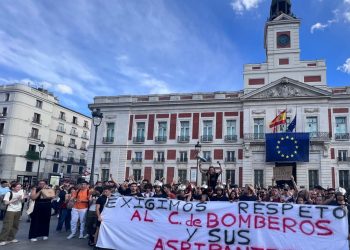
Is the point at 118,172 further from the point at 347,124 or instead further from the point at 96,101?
the point at 347,124

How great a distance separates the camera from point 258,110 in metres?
33.3

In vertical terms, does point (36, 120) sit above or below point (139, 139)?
above

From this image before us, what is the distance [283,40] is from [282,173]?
15.8 meters

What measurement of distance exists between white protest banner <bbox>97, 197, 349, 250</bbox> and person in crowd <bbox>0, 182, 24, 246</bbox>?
275 centimetres

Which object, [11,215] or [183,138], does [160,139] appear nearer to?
[183,138]

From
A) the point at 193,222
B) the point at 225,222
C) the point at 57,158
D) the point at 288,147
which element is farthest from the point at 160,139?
the point at 225,222

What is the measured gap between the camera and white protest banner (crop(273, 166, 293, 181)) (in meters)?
29.6

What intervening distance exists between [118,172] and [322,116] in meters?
22.8

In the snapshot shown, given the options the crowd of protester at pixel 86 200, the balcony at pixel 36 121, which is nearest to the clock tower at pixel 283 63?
the crowd of protester at pixel 86 200

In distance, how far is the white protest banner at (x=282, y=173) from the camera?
1167 inches

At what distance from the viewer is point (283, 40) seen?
36.1 m

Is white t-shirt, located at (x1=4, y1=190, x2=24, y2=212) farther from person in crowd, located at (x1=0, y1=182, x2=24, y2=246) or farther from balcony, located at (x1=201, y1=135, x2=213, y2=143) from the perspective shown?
balcony, located at (x1=201, y1=135, x2=213, y2=143)

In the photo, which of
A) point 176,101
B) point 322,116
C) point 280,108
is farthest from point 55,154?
point 322,116

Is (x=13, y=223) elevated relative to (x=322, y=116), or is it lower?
lower
